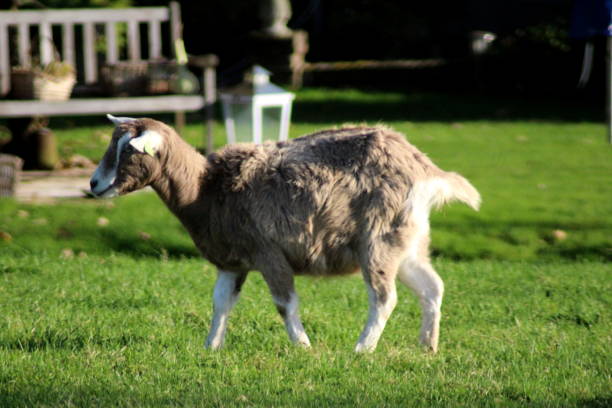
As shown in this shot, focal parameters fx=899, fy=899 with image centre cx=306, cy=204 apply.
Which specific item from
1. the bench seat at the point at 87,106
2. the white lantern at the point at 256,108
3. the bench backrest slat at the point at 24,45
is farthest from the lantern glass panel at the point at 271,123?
the bench backrest slat at the point at 24,45

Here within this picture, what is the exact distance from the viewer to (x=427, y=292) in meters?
5.89

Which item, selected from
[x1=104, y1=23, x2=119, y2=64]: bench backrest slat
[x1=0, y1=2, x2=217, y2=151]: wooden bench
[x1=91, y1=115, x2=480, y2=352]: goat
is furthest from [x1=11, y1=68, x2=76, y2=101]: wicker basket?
[x1=91, y1=115, x2=480, y2=352]: goat

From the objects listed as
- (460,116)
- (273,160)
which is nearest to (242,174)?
(273,160)

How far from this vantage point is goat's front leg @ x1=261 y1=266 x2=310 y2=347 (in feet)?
18.0

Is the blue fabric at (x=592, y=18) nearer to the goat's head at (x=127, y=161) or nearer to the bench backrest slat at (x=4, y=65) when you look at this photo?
the bench backrest slat at (x=4, y=65)

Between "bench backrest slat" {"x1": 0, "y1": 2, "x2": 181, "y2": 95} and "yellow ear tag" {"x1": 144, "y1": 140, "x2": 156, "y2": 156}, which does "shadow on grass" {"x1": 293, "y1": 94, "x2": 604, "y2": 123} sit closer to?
"bench backrest slat" {"x1": 0, "y1": 2, "x2": 181, "y2": 95}

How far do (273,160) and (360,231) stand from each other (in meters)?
0.72

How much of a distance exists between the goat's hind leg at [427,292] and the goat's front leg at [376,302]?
34 cm

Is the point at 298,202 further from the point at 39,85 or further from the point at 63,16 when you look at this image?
the point at 63,16

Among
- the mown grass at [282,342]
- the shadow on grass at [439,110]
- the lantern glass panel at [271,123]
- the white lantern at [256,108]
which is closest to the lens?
the mown grass at [282,342]

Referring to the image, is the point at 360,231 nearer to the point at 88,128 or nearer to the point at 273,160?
the point at 273,160

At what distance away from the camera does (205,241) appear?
5.64 meters

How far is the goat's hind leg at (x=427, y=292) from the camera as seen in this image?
19.2ft

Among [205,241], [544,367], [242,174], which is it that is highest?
[242,174]
